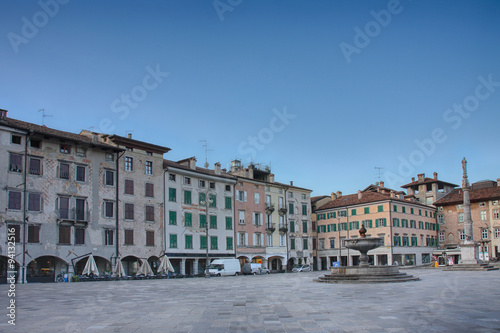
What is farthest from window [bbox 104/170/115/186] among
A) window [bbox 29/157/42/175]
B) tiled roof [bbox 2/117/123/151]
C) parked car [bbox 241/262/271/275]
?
parked car [bbox 241/262/271/275]

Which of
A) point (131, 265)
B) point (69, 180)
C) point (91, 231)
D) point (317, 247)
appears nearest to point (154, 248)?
point (131, 265)

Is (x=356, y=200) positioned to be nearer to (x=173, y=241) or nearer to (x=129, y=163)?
(x=173, y=241)

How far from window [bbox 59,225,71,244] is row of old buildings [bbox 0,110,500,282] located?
0.08 m

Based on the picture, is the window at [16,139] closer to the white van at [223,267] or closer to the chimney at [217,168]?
the white van at [223,267]

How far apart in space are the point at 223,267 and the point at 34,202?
62.6 ft

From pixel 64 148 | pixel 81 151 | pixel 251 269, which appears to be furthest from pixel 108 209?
pixel 251 269

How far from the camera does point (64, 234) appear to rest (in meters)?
40.2

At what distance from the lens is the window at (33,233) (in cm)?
3784

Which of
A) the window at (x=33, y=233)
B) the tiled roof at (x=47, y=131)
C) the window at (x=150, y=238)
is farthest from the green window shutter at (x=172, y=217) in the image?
the window at (x=33, y=233)

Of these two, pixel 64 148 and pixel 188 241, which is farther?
pixel 188 241

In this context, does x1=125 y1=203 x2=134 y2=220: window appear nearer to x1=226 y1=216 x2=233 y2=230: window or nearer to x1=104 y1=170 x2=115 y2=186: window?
x1=104 y1=170 x2=115 y2=186: window

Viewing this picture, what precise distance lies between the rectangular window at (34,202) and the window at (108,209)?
6141mm

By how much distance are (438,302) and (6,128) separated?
3365 centimetres

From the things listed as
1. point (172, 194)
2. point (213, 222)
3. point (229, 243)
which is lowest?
point (229, 243)
